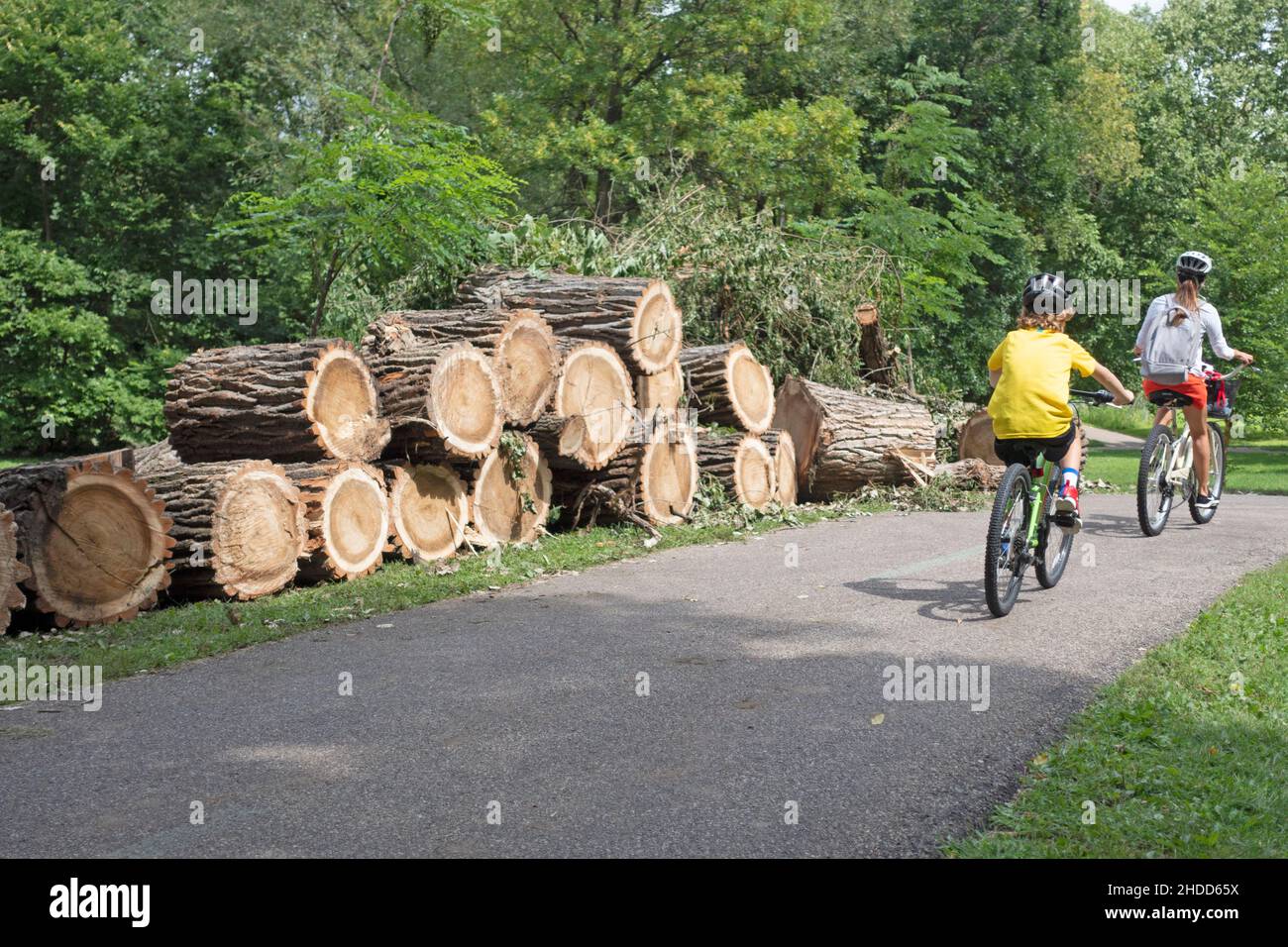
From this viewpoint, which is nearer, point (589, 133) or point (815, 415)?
point (815, 415)

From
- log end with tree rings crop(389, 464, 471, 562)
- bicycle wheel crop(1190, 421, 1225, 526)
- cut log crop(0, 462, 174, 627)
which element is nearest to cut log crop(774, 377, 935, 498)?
bicycle wheel crop(1190, 421, 1225, 526)

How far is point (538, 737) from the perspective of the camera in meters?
5.11

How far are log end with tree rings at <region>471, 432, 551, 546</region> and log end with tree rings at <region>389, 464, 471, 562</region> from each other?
0.65 feet

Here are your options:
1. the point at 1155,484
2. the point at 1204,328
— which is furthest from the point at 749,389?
the point at 1204,328

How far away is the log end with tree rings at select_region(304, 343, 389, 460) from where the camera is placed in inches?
360

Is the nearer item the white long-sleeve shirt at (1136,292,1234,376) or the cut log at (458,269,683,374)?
the white long-sleeve shirt at (1136,292,1234,376)

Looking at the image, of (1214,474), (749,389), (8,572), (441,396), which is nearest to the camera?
(8,572)

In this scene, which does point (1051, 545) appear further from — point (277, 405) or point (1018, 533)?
point (277, 405)

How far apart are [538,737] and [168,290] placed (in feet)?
86.3

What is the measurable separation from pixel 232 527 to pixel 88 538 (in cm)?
89

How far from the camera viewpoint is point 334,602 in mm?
8367

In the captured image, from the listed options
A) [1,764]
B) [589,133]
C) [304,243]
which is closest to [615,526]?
[304,243]

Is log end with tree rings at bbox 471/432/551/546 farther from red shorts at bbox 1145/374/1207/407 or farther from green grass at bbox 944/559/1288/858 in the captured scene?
green grass at bbox 944/559/1288/858
